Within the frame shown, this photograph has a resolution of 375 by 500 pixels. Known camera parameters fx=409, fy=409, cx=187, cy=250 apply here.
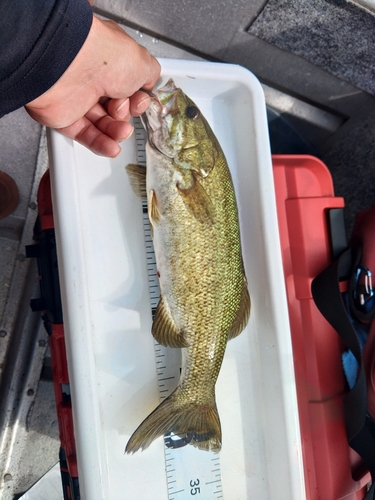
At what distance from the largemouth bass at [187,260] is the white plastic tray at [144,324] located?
0.39 ft

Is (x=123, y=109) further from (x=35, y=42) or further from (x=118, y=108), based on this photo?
(x=35, y=42)

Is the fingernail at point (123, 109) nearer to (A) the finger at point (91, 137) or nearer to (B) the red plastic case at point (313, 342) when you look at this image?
→ (A) the finger at point (91, 137)

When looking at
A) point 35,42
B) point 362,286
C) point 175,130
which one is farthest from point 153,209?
point 362,286

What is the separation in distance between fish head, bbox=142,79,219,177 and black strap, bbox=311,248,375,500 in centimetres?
54

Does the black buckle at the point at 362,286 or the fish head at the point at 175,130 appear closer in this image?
the fish head at the point at 175,130

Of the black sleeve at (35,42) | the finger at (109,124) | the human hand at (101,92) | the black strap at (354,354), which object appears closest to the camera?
the black sleeve at (35,42)

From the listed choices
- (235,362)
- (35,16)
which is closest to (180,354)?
(235,362)

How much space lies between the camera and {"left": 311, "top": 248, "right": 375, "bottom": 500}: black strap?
4.31ft

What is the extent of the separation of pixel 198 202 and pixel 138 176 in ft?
0.76

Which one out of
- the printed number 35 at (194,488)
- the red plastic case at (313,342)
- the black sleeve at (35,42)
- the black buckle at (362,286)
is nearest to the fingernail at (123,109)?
the black sleeve at (35,42)

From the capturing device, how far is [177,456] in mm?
1348

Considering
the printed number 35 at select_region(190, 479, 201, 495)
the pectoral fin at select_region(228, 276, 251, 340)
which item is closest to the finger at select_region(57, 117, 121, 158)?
the pectoral fin at select_region(228, 276, 251, 340)

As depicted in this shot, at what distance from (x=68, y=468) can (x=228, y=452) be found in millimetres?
530

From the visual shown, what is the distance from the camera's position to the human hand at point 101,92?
1053mm
